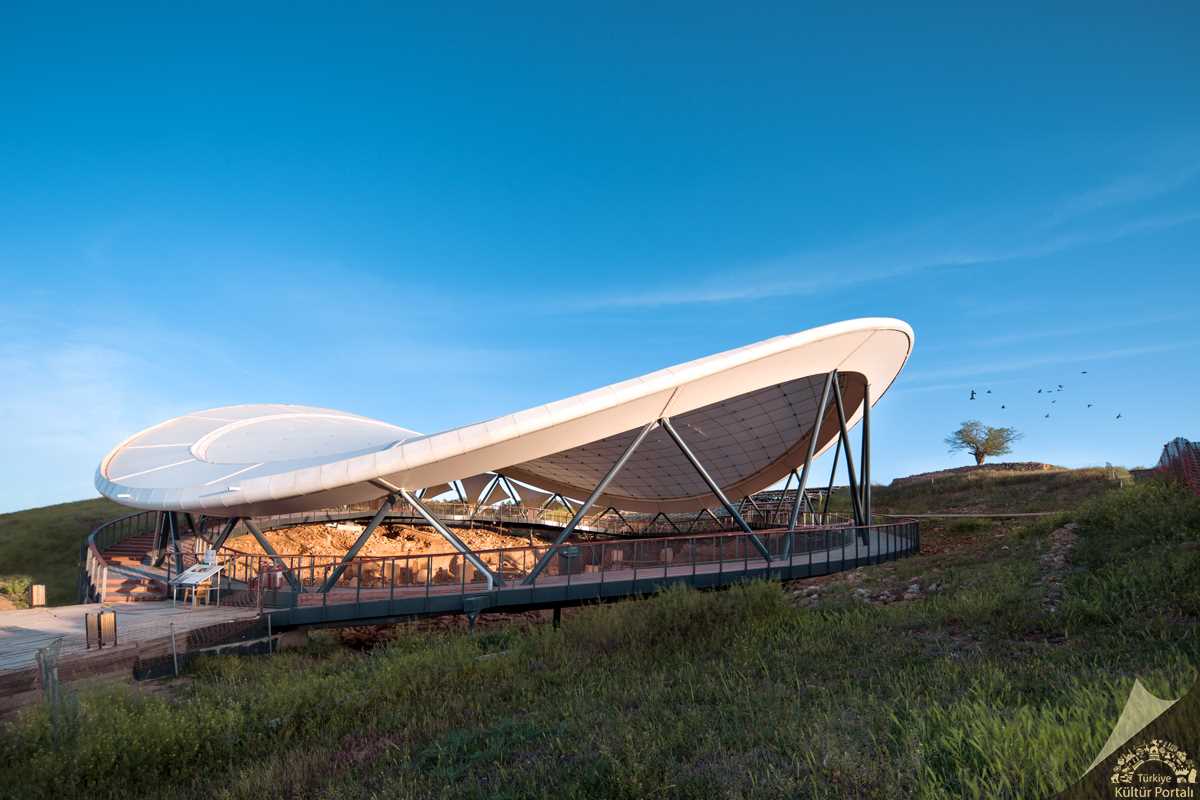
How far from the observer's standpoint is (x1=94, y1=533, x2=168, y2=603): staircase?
19.2m

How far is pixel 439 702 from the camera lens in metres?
8.31

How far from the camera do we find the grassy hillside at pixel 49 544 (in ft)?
107

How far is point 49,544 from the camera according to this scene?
37656 mm

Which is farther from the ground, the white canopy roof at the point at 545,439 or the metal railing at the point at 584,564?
the white canopy roof at the point at 545,439

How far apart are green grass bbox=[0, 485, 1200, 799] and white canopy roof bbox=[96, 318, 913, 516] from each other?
17.3 ft

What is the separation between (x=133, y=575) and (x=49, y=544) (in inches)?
912

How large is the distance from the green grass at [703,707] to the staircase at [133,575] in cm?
944

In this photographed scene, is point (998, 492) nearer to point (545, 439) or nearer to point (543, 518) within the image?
point (543, 518)

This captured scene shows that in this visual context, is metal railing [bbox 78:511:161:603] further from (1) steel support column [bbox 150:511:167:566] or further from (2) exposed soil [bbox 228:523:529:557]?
(2) exposed soil [bbox 228:523:529:557]

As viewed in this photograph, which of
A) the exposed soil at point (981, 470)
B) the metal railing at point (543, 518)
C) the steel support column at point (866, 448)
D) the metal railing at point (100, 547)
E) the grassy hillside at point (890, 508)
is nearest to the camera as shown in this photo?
the metal railing at point (100, 547)

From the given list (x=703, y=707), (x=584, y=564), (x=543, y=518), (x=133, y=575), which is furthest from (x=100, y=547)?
(x=703, y=707)

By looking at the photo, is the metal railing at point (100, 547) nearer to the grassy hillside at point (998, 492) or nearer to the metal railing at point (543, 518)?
the metal railing at point (543, 518)

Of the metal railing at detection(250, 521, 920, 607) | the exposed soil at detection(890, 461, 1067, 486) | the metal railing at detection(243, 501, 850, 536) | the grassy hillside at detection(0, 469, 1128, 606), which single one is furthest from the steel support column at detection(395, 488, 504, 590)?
the exposed soil at detection(890, 461, 1067, 486)

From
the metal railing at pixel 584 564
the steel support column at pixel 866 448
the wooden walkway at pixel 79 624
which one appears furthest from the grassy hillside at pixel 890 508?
the metal railing at pixel 584 564
